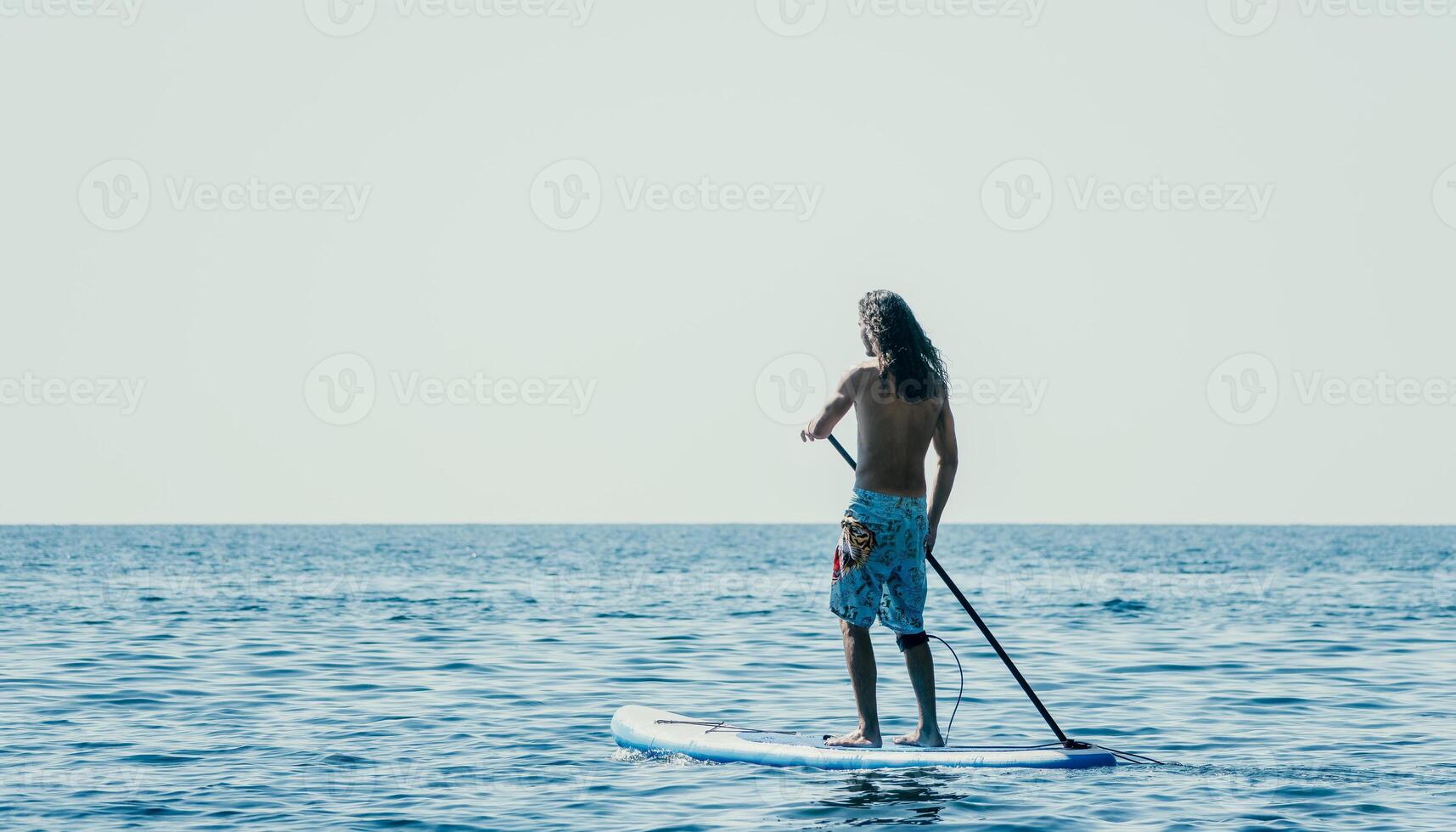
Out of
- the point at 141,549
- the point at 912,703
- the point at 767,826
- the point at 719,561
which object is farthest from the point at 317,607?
the point at 141,549

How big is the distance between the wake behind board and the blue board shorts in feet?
2.38

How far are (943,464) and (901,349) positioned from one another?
73cm

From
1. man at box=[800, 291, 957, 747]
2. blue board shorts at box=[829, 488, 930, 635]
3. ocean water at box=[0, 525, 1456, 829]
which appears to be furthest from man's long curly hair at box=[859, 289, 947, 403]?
ocean water at box=[0, 525, 1456, 829]

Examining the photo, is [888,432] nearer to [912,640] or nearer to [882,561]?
[882,561]

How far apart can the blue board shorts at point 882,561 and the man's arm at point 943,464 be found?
92mm

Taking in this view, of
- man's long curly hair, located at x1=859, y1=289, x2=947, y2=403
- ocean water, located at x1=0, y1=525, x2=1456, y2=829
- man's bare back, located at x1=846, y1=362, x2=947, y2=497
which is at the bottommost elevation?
ocean water, located at x1=0, y1=525, x2=1456, y2=829

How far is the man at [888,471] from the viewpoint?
816 cm

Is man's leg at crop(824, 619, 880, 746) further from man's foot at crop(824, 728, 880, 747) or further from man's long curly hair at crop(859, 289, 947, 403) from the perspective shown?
man's long curly hair at crop(859, 289, 947, 403)

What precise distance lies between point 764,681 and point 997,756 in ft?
16.9

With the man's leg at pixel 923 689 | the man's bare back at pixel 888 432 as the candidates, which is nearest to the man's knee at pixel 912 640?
the man's leg at pixel 923 689

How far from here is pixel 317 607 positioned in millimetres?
24406

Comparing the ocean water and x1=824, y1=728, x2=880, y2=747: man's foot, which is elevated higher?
x1=824, y1=728, x2=880, y2=747: man's foot

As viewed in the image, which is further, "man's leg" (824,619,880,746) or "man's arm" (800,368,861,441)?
"man's leg" (824,619,880,746)

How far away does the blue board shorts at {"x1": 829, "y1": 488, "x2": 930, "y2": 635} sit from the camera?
322 inches
